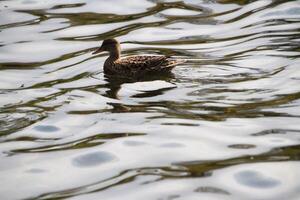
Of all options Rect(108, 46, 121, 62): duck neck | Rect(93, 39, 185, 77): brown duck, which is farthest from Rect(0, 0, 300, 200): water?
Rect(108, 46, 121, 62): duck neck

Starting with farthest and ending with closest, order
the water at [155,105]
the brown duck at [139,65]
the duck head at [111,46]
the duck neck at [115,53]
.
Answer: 1. the duck head at [111,46]
2. the duck neck at [115,53]
3. the brown duck at [139,65]
4. the water at [155,105]

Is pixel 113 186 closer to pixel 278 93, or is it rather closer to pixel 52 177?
pixel 52 177

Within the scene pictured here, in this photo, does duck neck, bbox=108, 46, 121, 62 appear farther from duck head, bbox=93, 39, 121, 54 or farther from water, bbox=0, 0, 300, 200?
water, bbox=0, 0, 300, 200

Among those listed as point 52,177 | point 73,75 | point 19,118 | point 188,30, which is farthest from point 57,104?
point 188,30

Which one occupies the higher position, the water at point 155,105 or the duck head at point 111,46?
the duck head at point 111,46

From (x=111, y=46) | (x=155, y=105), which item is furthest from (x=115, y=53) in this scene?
(x=155, y=105)

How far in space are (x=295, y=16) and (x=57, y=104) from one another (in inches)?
229

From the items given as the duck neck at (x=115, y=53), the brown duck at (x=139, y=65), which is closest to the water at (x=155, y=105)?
the brown duck at (x=139, y=65)

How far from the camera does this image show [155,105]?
9125mm

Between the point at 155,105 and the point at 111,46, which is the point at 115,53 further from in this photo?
the point at 155,105

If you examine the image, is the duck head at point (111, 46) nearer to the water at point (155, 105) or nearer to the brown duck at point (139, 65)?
the brown duck at point (139, 65)

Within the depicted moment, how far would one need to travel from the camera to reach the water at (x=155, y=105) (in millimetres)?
6879

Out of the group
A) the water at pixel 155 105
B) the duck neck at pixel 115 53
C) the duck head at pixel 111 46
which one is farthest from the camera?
the duck head at pixel 111 46

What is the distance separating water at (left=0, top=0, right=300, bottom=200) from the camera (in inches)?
271
